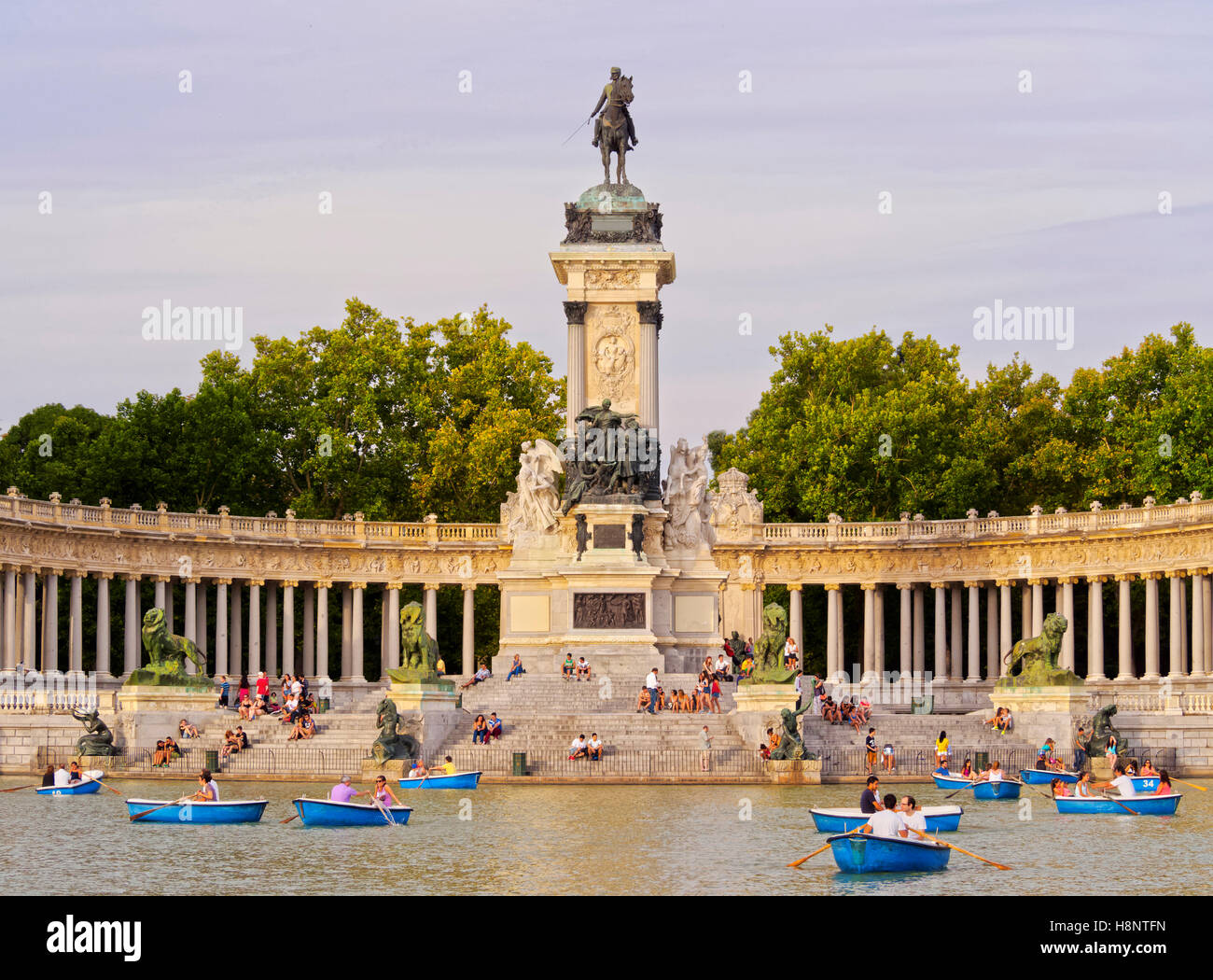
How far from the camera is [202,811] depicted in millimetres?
35656

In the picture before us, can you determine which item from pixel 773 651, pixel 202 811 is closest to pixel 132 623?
pixel 773 651

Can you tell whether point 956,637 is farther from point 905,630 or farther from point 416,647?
point 416,647

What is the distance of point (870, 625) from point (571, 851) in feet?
180

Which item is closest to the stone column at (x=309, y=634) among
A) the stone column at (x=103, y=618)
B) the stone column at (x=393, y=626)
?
the stone column at (x=393, y=626)

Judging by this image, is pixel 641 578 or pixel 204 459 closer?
pixel 641 578

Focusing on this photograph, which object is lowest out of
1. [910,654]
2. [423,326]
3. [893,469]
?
[910,654]

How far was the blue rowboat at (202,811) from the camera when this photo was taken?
35375mm

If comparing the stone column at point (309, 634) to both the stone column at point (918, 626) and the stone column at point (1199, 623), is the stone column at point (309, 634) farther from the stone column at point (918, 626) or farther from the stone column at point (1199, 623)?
the stone column at point (1199, 623)

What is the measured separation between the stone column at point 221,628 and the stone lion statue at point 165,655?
22330 mm
